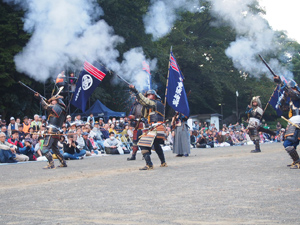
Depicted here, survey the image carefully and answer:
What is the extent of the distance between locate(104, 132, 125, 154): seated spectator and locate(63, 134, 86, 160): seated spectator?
3.15m

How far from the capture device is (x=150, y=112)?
1212cm

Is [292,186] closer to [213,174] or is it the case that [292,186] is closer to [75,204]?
[213,174]

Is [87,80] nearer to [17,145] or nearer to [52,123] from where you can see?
[52,123]

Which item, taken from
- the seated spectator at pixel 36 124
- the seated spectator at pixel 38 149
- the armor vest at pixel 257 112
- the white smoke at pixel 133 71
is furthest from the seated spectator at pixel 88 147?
the armor vest at pixel 257 112

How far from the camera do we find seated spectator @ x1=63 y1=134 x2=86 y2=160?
59.8 ft

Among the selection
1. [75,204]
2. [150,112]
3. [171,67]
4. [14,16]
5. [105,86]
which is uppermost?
[14,16]

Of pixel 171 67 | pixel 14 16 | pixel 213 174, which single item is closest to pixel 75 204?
pixel 213 174

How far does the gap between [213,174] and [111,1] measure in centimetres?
1722

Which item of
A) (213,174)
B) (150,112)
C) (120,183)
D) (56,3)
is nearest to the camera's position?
(120,183)

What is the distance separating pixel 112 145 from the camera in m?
22.3

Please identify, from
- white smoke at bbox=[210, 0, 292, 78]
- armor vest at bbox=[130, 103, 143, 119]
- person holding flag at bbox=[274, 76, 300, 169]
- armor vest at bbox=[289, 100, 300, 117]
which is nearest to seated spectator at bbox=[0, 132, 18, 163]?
armor vest at bbox=[130, 103, 143, 119]

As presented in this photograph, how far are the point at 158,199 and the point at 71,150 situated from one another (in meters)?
12.1

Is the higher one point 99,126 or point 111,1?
point 111,1

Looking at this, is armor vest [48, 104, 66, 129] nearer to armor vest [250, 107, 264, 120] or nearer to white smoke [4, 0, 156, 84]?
white smoke [4, 0, 156, 84]
